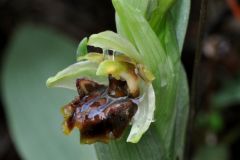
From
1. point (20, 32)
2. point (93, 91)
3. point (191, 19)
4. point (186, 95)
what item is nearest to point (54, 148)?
point (20, 32)

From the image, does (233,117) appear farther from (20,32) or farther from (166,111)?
(166,111)

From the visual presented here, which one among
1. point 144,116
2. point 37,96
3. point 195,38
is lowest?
point 195,38

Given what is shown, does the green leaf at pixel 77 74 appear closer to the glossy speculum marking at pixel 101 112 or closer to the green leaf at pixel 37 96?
the glossy speculum marking at pixel 101 112

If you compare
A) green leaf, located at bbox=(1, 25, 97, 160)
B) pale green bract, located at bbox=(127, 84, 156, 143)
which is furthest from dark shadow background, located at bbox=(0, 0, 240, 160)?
pale green bract, located at bbox=(127, 84, 156, 143)

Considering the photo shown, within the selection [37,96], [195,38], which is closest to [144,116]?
[37,96]

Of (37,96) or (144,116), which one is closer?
(144,116)

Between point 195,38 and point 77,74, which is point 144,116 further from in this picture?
point 195,38

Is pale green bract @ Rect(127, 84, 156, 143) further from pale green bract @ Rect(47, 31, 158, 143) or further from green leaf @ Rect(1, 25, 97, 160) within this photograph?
green leaf @ Rect(1, 25, 97, 160)
